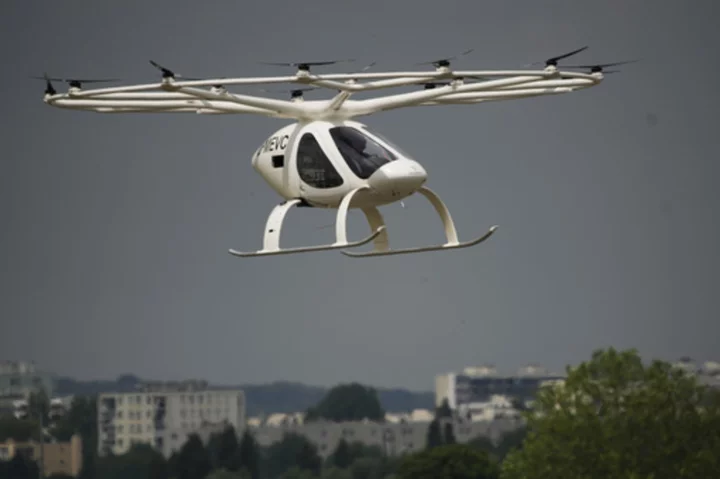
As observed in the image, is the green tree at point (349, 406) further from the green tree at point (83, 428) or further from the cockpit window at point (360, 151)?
the cockpit window at point (360, 151)

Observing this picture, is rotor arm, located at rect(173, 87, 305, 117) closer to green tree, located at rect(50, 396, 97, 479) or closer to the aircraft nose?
the aircraft nose

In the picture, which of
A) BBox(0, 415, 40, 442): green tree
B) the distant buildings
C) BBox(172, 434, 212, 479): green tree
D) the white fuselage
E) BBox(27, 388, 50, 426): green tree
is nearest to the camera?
the white fuselage

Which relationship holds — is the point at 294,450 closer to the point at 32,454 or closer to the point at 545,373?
the point at 32,454

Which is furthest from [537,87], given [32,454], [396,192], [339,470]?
[339,470]

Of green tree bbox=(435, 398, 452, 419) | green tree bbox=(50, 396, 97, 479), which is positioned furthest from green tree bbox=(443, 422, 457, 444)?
green tree bbox=(50, 396, 97, 479)

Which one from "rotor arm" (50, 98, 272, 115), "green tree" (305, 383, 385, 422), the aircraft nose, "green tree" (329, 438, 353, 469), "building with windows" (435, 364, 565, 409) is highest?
"building with windows" (435, 364, 565, 409)

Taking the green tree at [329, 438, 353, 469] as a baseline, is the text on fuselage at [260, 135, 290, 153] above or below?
below

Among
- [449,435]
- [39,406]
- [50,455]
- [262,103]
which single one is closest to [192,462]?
[39,406]
